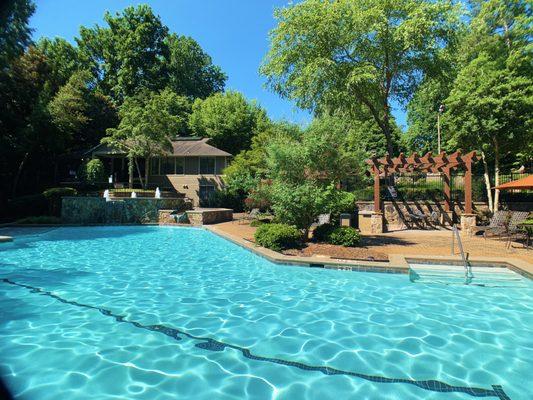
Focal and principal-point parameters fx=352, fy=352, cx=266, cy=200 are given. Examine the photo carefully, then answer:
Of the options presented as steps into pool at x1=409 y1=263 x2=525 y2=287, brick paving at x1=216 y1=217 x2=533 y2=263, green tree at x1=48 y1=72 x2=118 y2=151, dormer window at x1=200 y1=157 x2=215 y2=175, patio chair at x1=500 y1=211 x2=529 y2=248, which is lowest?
steps into pool at x1=409 y1=263 x2=525 y2=287

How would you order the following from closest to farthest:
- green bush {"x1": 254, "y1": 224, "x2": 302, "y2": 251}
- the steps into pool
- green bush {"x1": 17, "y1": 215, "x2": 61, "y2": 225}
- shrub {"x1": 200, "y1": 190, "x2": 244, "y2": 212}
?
the steps into pool → green bush {"x1": 254, "y1": 224, "x2": 302, "y2": 251} → green bush {"x1": 17, "y1": 215, "x2": 61, "y2": 225} → shrub {"x1": 200, "y1": 190, "x2": 244, "y2": 212}

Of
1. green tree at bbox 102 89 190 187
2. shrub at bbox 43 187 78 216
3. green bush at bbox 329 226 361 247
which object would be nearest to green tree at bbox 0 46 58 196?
shrub at bbox 43 187 78 216

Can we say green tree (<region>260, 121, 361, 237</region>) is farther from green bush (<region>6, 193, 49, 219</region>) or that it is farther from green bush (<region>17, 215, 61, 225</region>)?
green bush (<region>6, 193, 49, 219</region>)

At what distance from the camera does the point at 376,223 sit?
16484 millimetres

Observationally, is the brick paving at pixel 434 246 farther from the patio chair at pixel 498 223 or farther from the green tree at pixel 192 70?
the green tree at pixel 192 70

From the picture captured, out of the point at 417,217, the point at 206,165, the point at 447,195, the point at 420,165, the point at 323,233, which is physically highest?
the point at 206,165

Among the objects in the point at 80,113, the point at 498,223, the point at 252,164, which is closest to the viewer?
the point at 498,223

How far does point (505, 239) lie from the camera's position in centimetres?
1330

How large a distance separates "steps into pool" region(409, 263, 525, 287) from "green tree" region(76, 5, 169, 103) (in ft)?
130

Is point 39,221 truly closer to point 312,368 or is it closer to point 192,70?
point 312,368

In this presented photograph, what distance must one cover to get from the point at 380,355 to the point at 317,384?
1160mm

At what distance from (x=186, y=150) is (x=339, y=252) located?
78.2 feet

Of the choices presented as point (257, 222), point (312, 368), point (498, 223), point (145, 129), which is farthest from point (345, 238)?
point (145, 129)

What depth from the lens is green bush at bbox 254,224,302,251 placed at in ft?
37.9
